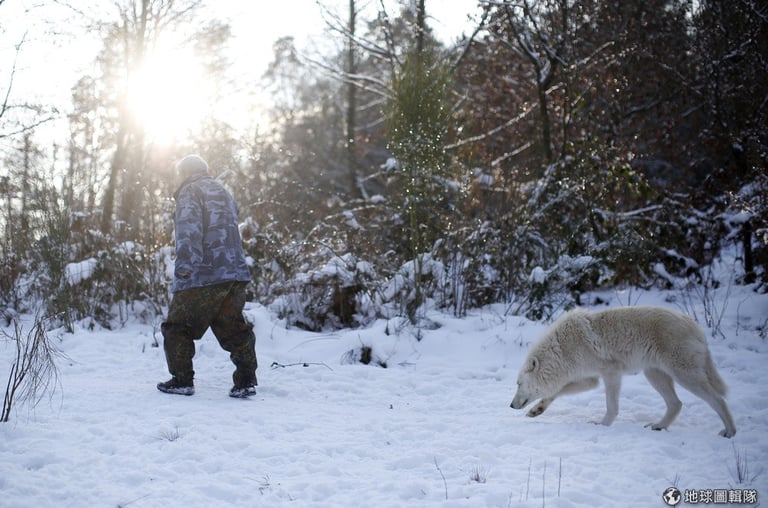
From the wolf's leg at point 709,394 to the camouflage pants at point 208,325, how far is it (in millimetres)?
3795

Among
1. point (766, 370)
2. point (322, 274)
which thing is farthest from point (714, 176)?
point (322, 274)

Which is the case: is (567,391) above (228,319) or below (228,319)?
below

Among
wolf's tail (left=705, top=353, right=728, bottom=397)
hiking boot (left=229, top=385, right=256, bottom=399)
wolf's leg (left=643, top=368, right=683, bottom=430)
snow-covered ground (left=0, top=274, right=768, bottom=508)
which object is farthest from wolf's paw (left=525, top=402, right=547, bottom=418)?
hiking boot (left=229, top=385, right=256, bottom=399)

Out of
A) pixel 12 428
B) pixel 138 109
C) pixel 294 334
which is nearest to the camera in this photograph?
pixel 12 428

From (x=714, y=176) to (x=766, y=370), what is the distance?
7.05 metres

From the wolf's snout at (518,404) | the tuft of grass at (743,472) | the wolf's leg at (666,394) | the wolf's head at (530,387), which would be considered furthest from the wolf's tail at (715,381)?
the wolf's snout at (518,404)

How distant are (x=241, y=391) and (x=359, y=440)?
154 cm

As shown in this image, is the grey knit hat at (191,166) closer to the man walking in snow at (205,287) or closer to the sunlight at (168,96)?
the man walking in snow at (205,287)

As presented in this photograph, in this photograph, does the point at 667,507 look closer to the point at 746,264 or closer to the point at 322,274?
the point at 322,274

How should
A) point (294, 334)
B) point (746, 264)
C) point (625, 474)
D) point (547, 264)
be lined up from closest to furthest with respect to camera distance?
point (625, 474)
point (294, 334)
point (547, 264)
point (746, 264)

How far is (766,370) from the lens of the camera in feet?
21.2

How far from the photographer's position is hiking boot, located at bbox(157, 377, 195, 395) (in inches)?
224

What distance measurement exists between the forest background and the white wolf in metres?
3.18

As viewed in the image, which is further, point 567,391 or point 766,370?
point 766,370
